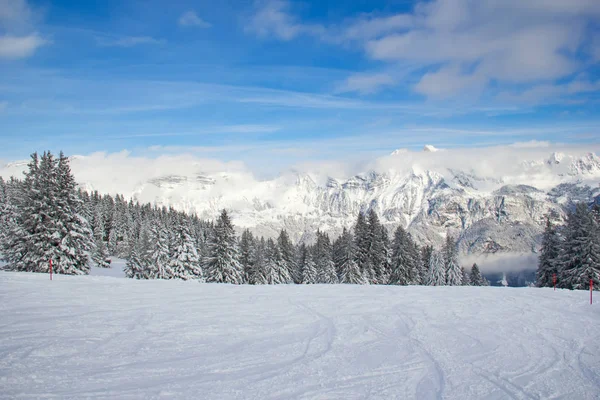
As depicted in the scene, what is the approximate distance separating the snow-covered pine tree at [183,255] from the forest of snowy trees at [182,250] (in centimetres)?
12

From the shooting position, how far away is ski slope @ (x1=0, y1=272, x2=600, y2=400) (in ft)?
24.0

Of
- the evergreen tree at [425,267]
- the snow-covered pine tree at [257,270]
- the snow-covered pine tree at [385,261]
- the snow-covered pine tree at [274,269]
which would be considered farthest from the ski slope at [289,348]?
the evergreen tree at [425,267]

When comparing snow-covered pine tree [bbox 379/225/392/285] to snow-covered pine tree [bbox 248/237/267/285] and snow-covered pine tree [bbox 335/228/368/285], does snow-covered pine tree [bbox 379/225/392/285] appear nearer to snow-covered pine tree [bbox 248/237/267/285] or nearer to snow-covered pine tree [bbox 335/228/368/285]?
snow-covered pine tree [bbox 335/228/368/285]

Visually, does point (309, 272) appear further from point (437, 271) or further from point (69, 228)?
point (69, 228)

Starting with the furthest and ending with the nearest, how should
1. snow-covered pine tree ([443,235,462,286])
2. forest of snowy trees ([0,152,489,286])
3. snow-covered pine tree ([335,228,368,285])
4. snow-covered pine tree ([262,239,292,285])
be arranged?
snow-covered pine tree ([443,235,462,286]) → snow-covered pine tree ([262,239,292,285]) → snow-covered pine tree ([335,228,368,285]) → forest of snowy trees ([0,152,489,286])

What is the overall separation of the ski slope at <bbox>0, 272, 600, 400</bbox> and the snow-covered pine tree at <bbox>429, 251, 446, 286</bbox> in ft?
123

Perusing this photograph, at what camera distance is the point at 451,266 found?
5578 cm

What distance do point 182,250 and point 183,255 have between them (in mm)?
634

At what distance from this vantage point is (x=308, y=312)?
14898mm

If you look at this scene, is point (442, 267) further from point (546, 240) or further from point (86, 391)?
point (86, 391)

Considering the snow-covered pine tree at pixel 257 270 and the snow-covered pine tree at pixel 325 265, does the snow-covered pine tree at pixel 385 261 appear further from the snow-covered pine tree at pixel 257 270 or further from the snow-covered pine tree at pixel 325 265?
the snow-covered pine tree at pixel 257 270


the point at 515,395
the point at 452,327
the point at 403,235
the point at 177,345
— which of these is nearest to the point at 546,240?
the point at 403,235

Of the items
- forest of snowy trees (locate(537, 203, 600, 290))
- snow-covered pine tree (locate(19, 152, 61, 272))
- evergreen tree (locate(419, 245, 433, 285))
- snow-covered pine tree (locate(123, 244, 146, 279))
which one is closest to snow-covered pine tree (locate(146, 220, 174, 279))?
snow-covered pine tree (locate(123, 244, 146, 279))

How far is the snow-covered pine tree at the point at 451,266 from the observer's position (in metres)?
54.5
